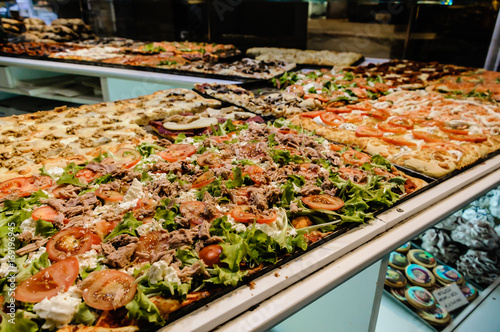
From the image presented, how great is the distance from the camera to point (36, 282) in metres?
1.09

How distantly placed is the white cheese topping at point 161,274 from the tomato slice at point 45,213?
0.58 meters

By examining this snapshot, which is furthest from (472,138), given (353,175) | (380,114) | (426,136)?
(353,175)

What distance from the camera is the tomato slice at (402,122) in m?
2.64

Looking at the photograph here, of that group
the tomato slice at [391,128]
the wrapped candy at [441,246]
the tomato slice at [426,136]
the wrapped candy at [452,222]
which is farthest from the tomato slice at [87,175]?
the wrapped candy at [452,222]

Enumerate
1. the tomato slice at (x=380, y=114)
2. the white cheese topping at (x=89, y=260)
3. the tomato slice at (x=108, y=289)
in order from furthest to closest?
1. the tomato slice at (x=380, y=114)
2. the white cheese topping at (x=89, y=260)
3. the tomato slice at (x=108, y=289)

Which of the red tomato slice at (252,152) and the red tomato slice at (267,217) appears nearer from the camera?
the red tomato slice at (267,217)

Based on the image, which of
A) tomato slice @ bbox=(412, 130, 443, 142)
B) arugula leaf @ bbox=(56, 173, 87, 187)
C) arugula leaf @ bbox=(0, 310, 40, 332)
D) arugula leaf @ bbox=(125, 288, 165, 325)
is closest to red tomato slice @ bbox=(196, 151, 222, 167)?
arugula leaf @ bbox=(56, 173, 87, 187)

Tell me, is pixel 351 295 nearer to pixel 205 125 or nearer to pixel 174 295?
pixel 174 295

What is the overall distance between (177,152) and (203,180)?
439 millimetres

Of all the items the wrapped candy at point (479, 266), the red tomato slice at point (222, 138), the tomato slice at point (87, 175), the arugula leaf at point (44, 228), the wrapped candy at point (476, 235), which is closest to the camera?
the arugula leaf at point (44, 228)

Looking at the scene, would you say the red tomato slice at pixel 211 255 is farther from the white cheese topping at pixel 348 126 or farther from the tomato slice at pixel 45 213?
the white cheese topping at pixel 348 126

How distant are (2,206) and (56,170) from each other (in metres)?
0.44

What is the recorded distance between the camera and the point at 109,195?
1603 millimetres

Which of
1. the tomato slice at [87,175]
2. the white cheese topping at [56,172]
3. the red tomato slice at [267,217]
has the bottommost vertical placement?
the white cheese topping at [56,172]
